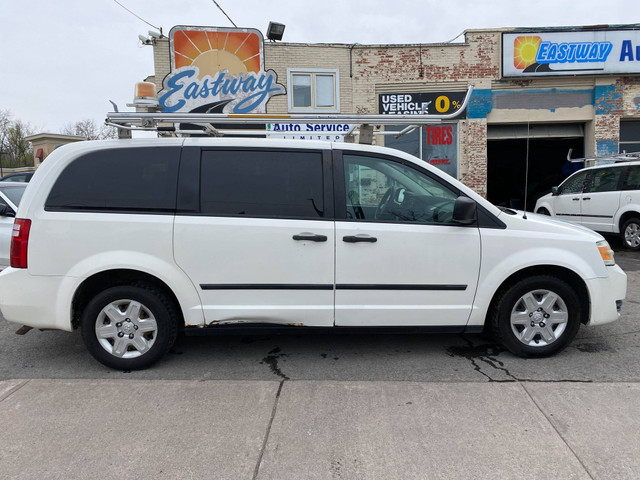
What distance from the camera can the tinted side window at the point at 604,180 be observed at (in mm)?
9062

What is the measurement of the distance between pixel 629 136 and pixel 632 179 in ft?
18.9

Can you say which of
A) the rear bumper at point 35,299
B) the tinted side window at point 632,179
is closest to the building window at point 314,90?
the tinted side window at point 632,179

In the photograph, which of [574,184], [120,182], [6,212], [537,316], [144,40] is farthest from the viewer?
[144,40]

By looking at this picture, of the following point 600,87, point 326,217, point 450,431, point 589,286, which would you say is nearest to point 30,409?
point 326,217

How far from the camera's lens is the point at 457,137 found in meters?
13.0

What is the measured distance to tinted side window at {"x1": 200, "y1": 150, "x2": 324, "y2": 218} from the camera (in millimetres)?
3641

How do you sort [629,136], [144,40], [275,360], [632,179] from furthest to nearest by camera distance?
[629,136], [144,40], [632,179], [275,360]

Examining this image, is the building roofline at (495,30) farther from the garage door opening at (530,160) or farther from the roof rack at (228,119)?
the roof rack at (228,119)

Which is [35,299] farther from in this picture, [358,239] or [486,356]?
[486,356]

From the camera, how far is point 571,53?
12.5 meters

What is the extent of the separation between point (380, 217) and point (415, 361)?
1267 millimetres

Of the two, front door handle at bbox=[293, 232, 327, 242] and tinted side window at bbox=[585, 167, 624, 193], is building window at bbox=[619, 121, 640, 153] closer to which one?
tinted side window at bbox=[585, 167, 624, 193]

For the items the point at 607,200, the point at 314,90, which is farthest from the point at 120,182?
the point at 314,90

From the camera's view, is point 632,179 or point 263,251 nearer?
point 263,251
